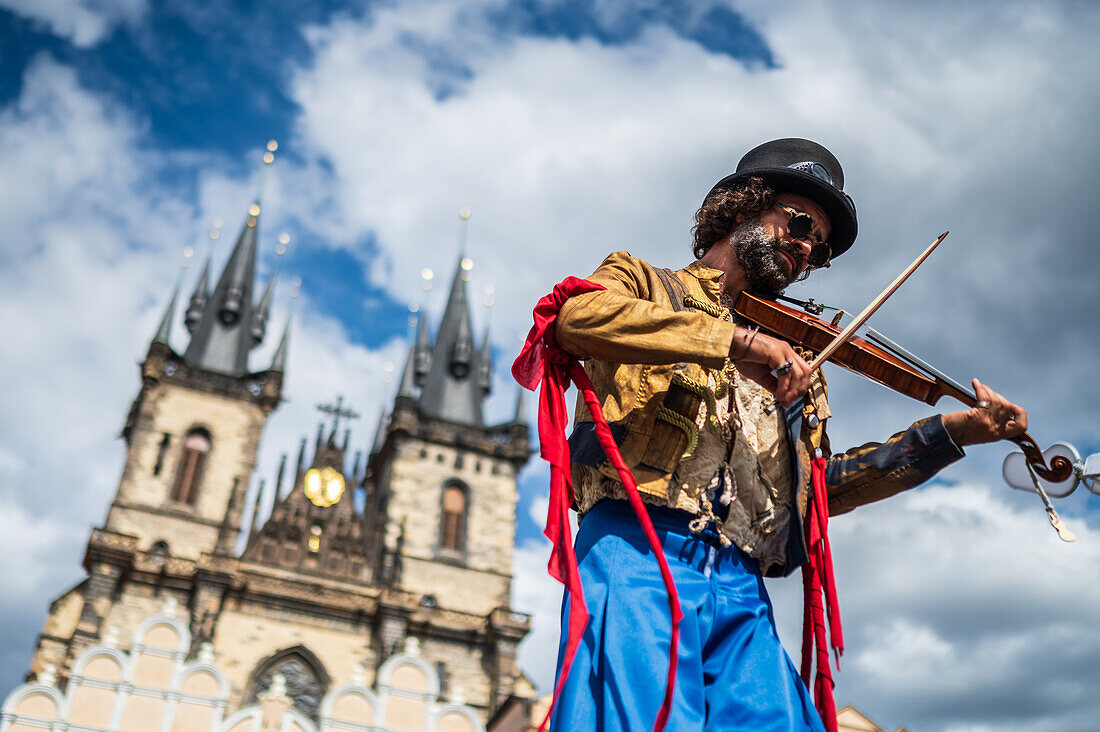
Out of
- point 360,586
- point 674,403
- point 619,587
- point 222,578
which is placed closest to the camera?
point 619,587

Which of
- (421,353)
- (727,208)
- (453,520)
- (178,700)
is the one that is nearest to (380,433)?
(421,353)

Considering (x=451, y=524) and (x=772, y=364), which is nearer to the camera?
(x=772, y=364)

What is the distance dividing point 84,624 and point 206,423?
7590mm

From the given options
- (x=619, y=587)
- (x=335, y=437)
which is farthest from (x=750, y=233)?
(x=335, y=437)

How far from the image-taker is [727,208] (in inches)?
87.7

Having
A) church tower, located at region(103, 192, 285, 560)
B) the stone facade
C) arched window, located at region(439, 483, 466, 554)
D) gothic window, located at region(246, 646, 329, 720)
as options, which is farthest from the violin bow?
arched window, located at region(439, 483, 466, 554)

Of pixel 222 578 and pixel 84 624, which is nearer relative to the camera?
pixel 84 624

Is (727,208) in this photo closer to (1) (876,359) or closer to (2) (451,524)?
(1) (876,359)

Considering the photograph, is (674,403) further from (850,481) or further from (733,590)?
(850,481)

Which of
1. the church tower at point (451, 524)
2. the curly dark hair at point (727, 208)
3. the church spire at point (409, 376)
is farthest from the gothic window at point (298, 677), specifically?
the curly dark hair at point (727, 208)

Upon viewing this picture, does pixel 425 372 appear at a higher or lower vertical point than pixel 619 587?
higher

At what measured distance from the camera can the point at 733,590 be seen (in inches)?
73.0

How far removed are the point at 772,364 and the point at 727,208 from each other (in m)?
0.63

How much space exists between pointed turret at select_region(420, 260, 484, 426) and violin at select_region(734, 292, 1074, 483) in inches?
1258
